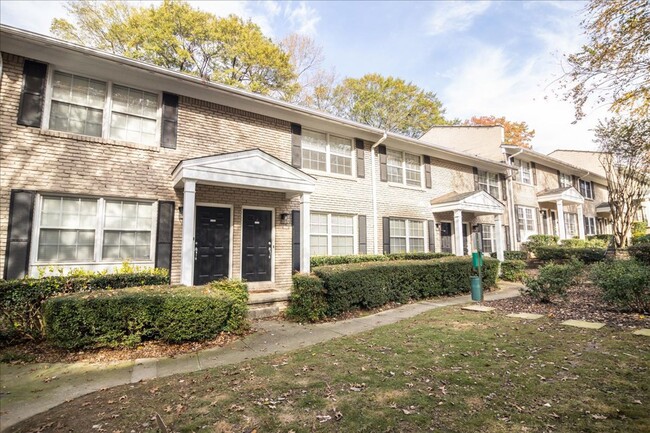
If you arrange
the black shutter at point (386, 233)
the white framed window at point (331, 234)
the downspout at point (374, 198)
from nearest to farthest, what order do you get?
1. the white framed window at point (331, 234)
2. the downspout at point (374, 198)
3. the black shutter at point (386, 233)

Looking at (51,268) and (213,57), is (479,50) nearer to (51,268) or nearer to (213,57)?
(51,268)

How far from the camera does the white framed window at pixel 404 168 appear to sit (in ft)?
43.4

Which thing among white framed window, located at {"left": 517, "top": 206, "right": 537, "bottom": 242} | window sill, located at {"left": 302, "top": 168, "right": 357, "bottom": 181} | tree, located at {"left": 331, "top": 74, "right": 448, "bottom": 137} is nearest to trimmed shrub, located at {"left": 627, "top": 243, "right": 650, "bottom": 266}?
white framed window, located at {"left": 517, "top": 206, "right": 537, "bottom": 242}

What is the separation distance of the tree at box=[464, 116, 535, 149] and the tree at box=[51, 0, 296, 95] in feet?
66.1

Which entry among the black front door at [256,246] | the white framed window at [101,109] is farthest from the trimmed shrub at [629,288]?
the white framed window at [101,109]

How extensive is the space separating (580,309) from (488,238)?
376 inches

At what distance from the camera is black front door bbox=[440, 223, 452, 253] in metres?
14.5

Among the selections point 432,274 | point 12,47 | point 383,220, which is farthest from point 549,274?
point 12,47

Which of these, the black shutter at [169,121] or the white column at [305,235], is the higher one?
the black shutter at [169,121]

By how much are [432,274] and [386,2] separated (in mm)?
7884

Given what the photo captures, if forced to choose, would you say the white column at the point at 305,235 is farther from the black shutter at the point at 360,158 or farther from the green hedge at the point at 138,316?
the black shutter at the point at 360,158

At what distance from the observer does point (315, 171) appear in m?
11.1

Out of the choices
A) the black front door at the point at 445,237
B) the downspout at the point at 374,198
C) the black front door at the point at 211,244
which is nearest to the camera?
the black front door at the point at 211,244

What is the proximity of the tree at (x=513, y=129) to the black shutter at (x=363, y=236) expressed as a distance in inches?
970
